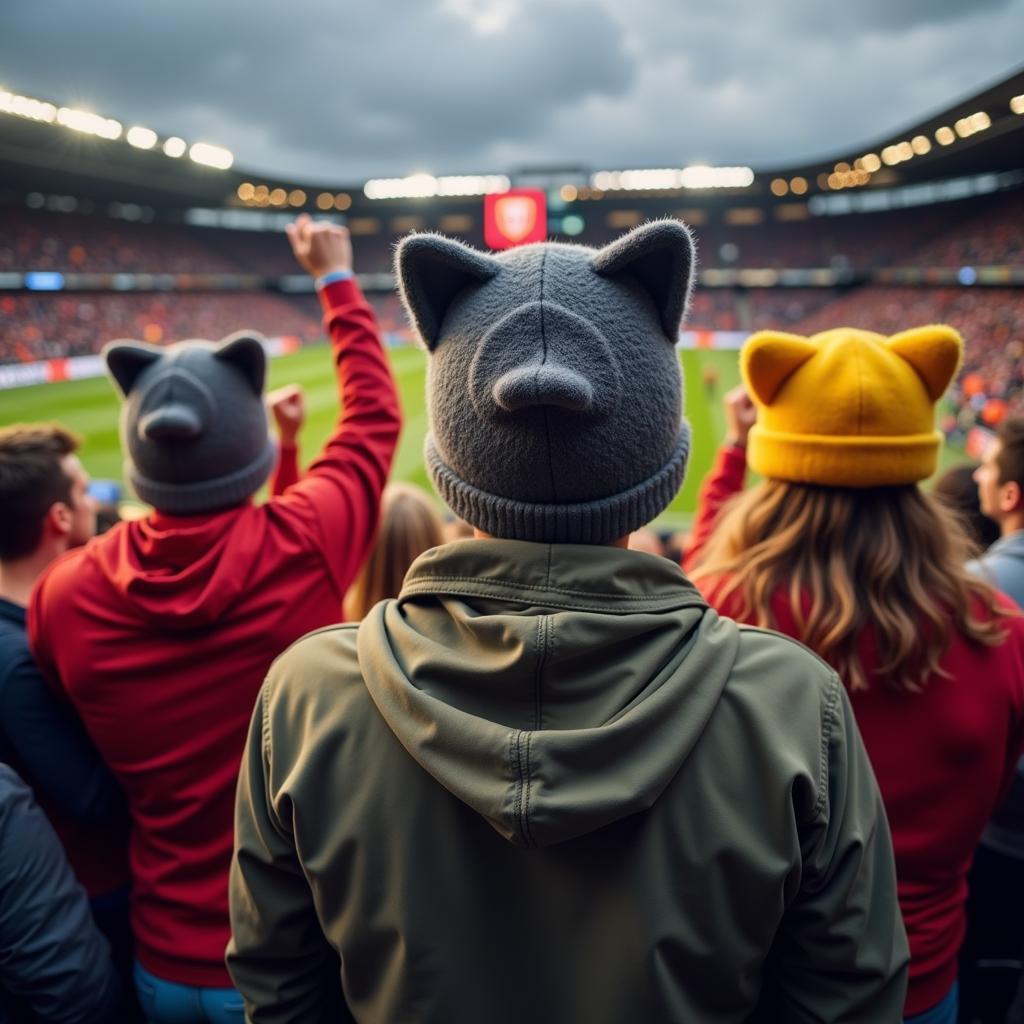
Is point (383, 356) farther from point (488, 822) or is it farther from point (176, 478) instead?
point (488, 822)

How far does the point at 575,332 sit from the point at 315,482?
1.29 metres

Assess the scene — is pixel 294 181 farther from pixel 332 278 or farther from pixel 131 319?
pixel 332 278

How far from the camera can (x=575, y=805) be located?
95cm

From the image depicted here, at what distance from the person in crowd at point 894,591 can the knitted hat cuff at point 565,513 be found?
794mm

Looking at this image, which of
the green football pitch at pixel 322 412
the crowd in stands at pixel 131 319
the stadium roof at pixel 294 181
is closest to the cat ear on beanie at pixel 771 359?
the green football pitch at pixel 322 412

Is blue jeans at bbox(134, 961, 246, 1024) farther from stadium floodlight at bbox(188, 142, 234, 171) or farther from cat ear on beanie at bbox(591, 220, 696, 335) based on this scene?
stadium floodlight at bbox(188, 142, 234, 171)

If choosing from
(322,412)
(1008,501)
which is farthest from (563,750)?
(322,412)

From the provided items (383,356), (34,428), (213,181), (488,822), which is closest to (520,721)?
(488,822)

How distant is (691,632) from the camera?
3.55 feet

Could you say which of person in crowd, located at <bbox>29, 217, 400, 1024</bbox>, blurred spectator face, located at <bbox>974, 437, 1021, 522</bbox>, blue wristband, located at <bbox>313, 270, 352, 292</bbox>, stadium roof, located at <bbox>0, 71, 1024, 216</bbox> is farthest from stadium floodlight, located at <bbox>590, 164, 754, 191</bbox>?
person in crowd, located at <bbox>29, 217, 400, 1024</bbox>

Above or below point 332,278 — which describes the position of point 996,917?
below

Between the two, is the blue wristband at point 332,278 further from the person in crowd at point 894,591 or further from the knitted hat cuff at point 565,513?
the knitted hat cuff at point 565,513

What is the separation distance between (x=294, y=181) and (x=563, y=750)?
45793 millimetres

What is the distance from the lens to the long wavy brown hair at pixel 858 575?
173cm
